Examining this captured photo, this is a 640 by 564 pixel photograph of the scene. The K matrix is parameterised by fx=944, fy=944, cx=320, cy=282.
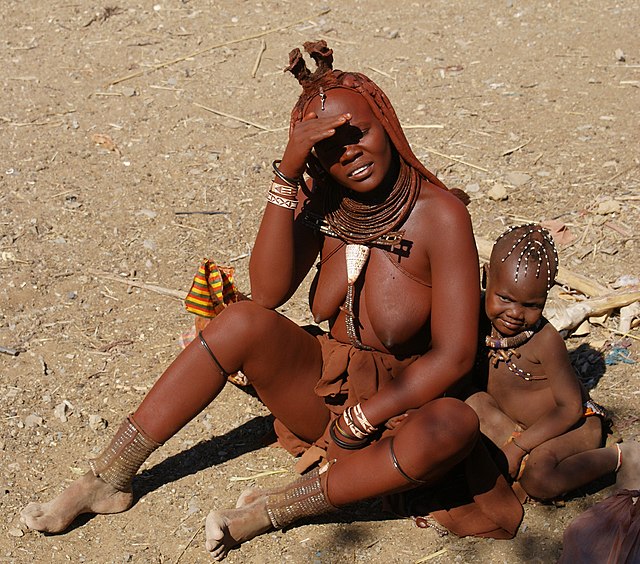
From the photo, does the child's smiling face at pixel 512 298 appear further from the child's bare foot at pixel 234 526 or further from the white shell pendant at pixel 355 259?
the child's bare foot at pixel 234 526

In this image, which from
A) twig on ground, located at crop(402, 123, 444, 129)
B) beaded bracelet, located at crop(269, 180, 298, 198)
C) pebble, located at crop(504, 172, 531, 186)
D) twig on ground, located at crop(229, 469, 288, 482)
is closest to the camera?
beaded bracelet, located at crop(269, 180, 298, 198)

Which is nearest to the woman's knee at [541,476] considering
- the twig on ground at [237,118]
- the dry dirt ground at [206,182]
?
the dry dirt ground at [206,182]

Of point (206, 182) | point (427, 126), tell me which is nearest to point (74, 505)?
point (206, 182)

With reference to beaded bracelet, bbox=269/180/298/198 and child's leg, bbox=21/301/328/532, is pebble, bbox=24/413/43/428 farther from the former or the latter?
beaded bracelet, bbox=269/180/298/198

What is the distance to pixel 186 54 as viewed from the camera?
749 centimetres

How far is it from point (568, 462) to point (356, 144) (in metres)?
1.41

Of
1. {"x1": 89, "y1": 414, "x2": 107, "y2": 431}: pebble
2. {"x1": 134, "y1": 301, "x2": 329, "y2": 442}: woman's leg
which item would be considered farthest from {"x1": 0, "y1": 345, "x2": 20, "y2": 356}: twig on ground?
{"x1": 134, "y1": 301, "x2": 329, "y2": 442}: woman's leg

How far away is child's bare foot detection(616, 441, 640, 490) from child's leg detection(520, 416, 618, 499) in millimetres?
41

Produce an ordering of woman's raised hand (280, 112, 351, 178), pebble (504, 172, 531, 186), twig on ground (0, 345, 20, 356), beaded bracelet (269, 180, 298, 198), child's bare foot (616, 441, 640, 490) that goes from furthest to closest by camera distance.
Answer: pebble (504, 172, 531, 186)
twig on ground (0, 345, 20, 356)
child's bare foot (616, 441, 640, 490)
beaded bracelet (269, 180, 298, 198)
woman's raised hand (280, 112, 351, 178)

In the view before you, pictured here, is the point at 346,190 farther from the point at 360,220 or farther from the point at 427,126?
the point at 427,126

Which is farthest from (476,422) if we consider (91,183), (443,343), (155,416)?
(91,183)

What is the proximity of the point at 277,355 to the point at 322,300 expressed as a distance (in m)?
0.26

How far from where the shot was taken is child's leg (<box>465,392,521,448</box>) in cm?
355

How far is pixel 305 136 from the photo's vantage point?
9.81 ft
